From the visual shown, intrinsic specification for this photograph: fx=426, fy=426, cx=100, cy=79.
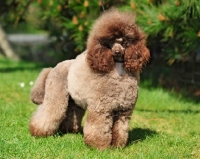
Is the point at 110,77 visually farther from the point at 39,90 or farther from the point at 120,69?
the point at 39,90

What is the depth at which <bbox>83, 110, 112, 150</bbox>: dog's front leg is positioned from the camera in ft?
13.9

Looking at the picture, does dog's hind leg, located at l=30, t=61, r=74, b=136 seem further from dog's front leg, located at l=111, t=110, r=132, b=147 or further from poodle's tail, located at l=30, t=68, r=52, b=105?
dog's front leg, located at l=111, t=110, r=132, b=147

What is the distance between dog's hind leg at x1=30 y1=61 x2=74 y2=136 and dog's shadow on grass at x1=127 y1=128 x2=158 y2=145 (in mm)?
835

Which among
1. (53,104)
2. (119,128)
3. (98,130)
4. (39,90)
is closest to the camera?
(98,130)

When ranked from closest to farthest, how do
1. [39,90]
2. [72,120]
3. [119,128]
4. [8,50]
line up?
[119,128] < [39,90] < [72,120] < [8,50]

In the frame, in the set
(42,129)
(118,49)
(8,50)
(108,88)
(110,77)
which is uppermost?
(118,49)

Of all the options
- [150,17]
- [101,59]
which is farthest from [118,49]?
[150,17]

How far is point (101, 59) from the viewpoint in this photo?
415cm

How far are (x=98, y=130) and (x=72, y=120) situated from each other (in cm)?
87

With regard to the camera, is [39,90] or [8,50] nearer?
[39,90]

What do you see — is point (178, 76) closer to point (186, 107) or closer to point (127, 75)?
point (186, 107)

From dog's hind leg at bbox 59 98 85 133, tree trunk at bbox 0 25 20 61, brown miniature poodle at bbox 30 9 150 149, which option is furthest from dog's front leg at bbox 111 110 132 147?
tree trunk at bbox 0 25 20 61

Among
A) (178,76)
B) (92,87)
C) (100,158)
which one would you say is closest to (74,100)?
(92,87)

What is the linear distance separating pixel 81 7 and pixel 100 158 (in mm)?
4192
